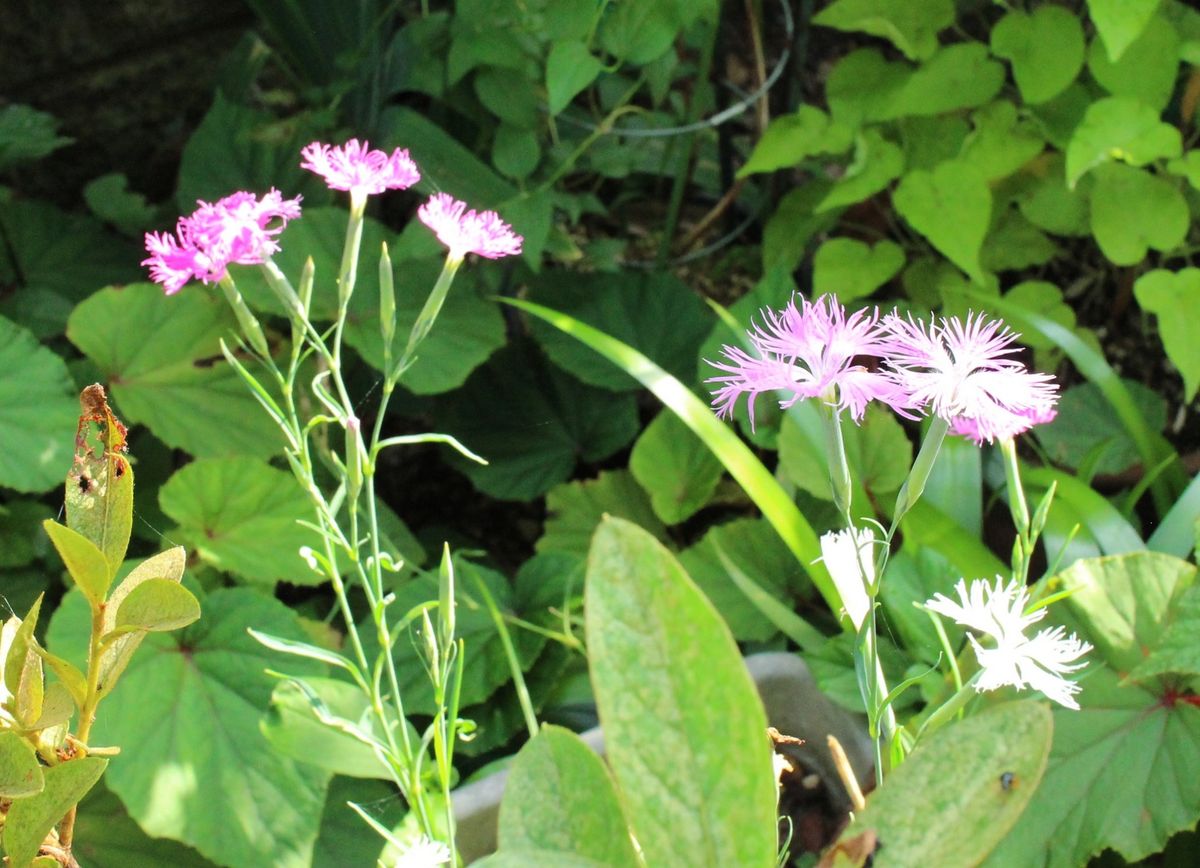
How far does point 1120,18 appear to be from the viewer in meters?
0.78

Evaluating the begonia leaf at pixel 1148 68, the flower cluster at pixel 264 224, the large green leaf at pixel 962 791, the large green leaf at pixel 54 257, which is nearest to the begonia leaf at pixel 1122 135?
the begonia leaf at pixel 1148 68

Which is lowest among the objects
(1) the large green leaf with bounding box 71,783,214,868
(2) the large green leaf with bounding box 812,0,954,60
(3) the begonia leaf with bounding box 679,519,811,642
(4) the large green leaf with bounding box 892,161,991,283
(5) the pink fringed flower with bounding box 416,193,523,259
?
(3) the begonia leaf with bounding box 679,519,811,642

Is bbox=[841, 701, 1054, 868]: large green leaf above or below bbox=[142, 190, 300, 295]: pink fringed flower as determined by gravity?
below

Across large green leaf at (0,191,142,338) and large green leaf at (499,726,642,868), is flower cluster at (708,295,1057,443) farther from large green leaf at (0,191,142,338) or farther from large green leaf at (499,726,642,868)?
large green leaf at (0,191,142,338)

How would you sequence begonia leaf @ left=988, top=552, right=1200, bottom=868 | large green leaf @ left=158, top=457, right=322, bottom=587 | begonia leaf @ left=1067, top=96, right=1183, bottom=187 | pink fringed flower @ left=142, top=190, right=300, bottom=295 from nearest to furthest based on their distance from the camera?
pink fringed flower @ left=142, top=190, right=300, bottom=295 → begonia leaf @ left=988, top=552, right=1200, bottom=868 → large green leaf @ left=158, top=457, right=322, bottom=587 → begonia leaf @ left=1067, top=96, right=1183, bottom=187

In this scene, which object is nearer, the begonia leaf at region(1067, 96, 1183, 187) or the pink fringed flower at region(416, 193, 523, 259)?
the pink fringed flower at region(416, 193, 523, 259)

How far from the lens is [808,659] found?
2.36 feet

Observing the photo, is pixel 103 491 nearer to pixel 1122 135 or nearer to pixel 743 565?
pixel 743 565

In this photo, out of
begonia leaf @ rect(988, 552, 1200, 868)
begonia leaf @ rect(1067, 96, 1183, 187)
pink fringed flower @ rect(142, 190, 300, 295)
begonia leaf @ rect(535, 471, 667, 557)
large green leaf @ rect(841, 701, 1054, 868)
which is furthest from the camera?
begonia leaf @ rect(535, 471, 667, 557)

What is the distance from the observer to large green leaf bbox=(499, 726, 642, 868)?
0.25m

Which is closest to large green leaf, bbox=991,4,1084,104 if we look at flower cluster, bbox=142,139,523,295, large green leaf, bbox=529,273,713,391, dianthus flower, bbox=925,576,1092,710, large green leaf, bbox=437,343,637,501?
large green leaf, bbox=529,273,713,391

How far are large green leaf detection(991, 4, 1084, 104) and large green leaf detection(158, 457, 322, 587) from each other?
0.68 meters

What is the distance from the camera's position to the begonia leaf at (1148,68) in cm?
92

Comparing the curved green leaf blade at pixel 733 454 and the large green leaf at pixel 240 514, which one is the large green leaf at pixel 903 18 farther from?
the large green leaf at pixel 240 514
